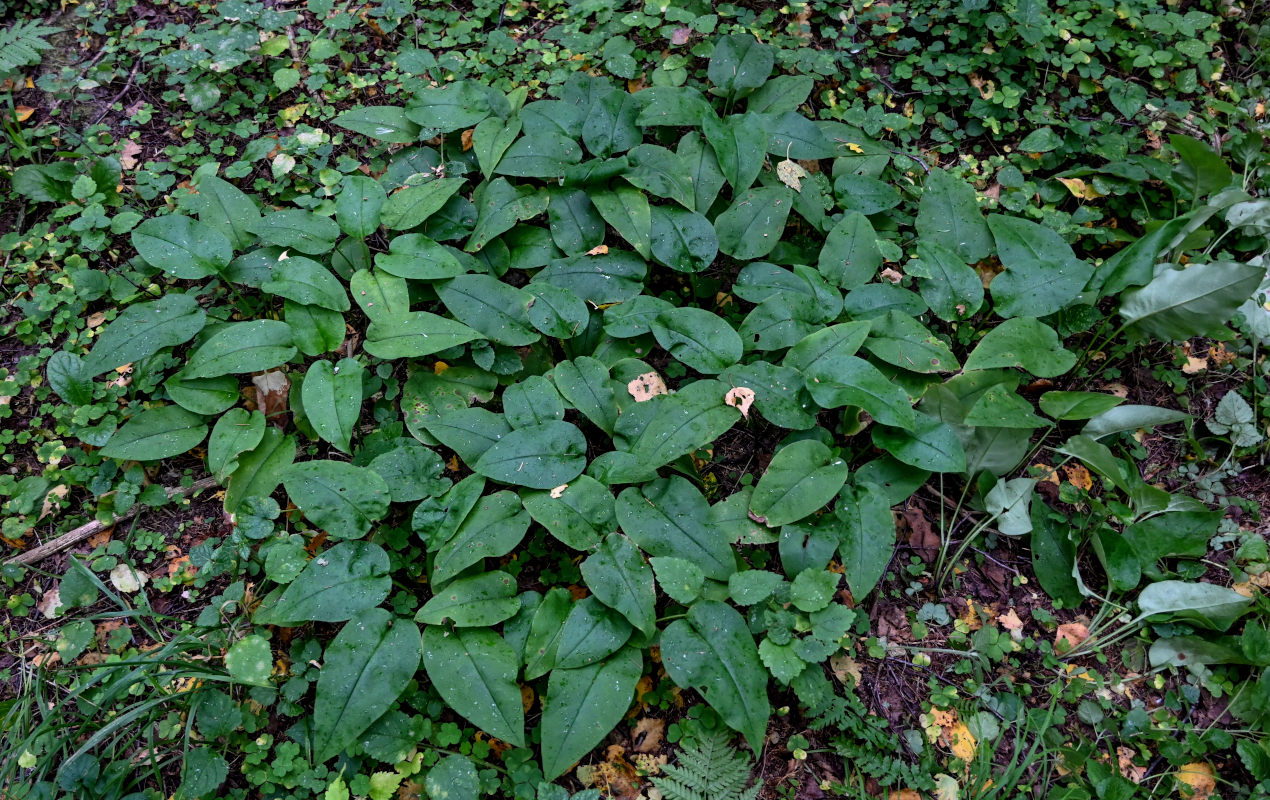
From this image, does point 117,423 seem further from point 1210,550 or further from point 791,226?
point 1210,550

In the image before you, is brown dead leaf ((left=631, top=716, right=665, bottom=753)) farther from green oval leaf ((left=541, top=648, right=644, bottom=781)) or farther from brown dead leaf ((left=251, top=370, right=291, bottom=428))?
brown dead leaf ((left=251, top=370, right=291, bottom=428))

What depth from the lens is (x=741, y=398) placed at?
2.94 m

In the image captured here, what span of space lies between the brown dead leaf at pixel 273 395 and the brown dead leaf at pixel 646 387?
139cm

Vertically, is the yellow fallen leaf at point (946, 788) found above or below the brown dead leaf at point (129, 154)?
below

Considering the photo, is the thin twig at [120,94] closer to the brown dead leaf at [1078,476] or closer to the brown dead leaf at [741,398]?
the brown dead leaf at [741,398]

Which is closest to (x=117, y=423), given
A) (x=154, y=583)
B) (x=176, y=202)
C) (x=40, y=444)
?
(x=40, y=444)

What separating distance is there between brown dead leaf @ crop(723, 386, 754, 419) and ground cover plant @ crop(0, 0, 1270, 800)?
0.01 m

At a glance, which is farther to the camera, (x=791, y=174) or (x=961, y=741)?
(x=791, y=174)

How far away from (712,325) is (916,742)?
1667mm

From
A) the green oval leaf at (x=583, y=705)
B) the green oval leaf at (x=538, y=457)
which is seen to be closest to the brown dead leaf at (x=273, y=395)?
the green oval leaf at (x=538, y=457)

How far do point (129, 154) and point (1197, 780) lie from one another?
512cm

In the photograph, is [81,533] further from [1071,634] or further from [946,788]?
[1071,634]

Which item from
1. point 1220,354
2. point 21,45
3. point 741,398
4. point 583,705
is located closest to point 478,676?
point 583,705

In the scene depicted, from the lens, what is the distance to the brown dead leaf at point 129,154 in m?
3.68
